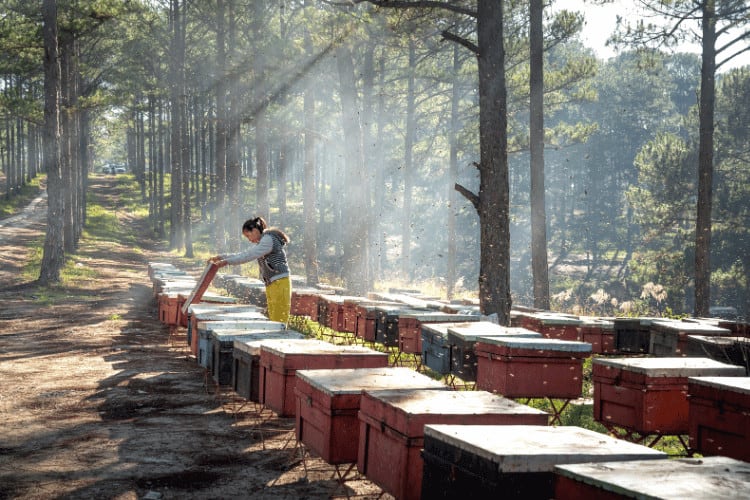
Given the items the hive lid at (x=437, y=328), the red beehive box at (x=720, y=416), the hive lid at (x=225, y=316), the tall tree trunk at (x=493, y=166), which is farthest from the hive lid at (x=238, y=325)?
the red beehive box at (x=720, y=416)

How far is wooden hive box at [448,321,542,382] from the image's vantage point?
9.41 metres

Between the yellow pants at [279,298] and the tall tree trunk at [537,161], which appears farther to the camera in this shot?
the tall tree trunk at [537,161]

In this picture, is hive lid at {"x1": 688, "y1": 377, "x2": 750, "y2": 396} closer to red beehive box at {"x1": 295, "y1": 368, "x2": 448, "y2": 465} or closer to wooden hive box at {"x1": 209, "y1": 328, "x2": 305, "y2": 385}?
red beehive box at {"x1": 295, "y1": 368, "x2": 448, "y2": 465}

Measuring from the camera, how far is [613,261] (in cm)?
6688

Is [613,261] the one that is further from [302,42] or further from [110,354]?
[110,354]

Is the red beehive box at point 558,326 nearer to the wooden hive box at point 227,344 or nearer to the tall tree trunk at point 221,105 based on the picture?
Result: the wooden hive box at point 227,344

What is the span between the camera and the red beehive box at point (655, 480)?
11.4 ft

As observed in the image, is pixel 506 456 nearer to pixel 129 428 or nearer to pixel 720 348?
pixel 129 428

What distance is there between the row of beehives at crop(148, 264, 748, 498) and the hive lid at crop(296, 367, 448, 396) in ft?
0.04

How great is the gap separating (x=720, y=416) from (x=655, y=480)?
2.84m

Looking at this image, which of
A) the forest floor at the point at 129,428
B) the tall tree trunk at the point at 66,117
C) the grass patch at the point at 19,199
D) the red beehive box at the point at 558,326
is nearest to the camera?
the forest floor at the point at 129,428

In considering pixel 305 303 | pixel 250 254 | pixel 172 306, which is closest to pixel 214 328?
pixel 250 254

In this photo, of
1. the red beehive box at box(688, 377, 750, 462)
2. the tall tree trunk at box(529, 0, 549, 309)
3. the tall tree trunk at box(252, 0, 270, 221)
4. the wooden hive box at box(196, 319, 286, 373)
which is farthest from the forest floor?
the tall tree trunk at box(252, 0, 270, 221)

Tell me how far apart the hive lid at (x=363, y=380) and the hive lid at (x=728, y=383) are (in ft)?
6.76
